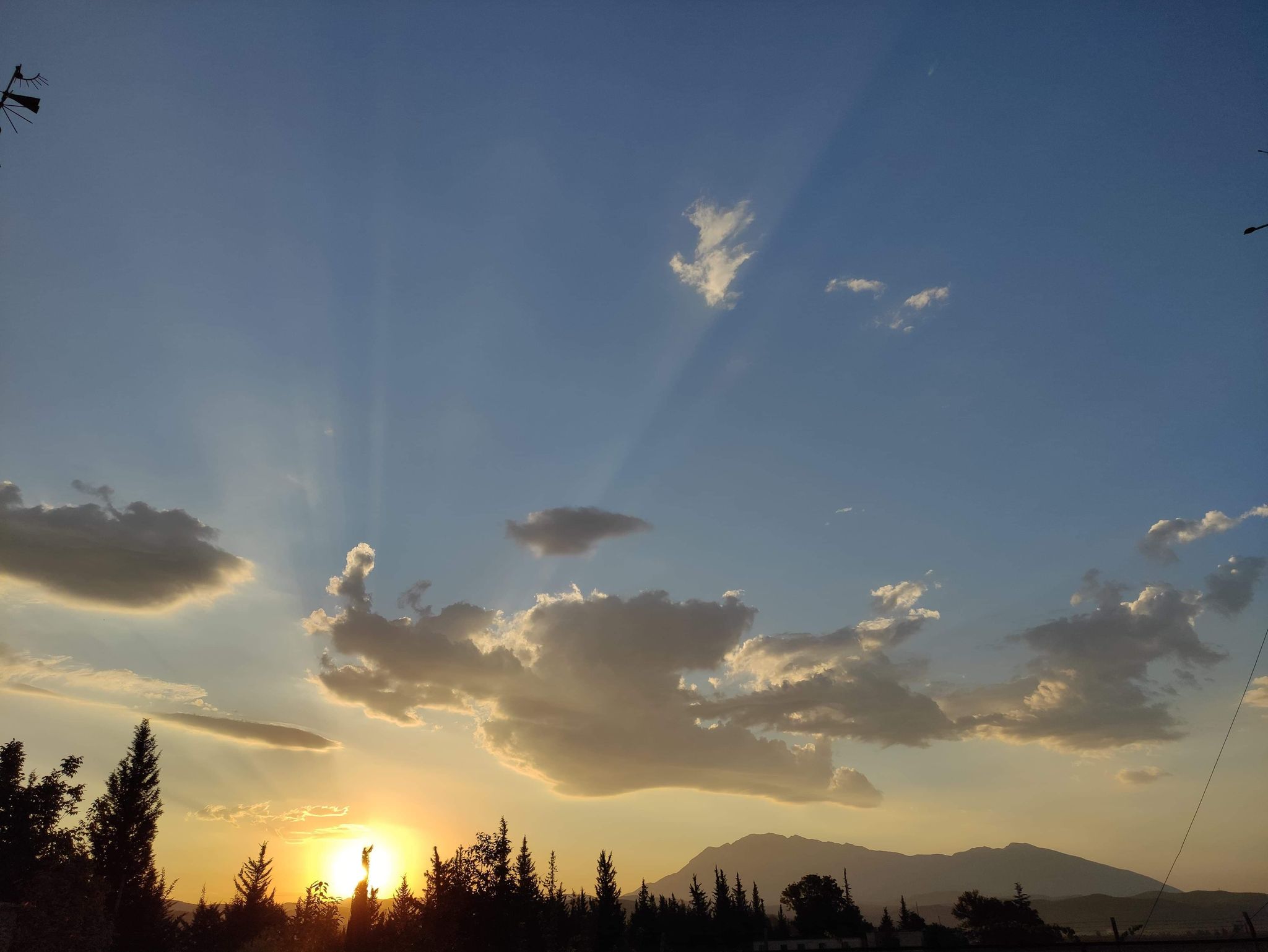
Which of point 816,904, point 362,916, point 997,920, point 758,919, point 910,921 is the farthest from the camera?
point 910,921

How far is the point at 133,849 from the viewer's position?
226 ft

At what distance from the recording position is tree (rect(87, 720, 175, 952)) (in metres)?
65.6

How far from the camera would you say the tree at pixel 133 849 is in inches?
2584

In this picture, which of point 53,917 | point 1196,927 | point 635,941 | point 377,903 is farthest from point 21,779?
point 1196,927

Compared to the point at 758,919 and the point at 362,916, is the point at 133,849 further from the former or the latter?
the point at 758,919

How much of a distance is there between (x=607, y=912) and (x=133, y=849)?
63.3 meters

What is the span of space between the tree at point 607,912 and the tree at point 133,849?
175 feet

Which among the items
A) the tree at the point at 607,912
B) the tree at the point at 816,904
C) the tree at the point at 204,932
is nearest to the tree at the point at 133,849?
the tree at the point at 204,932

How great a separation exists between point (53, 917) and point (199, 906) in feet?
167

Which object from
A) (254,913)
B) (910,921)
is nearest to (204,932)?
(254,913)

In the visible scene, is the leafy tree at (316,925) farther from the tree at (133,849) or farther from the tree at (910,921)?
the tree at (910,921)

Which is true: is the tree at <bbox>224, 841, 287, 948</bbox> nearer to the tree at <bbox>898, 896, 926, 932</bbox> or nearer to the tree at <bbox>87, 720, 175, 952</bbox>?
the tree at <bbox>87, 720, 175, 952</bbox>

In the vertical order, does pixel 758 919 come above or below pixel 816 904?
below

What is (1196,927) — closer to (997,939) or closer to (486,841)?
(997,939)
